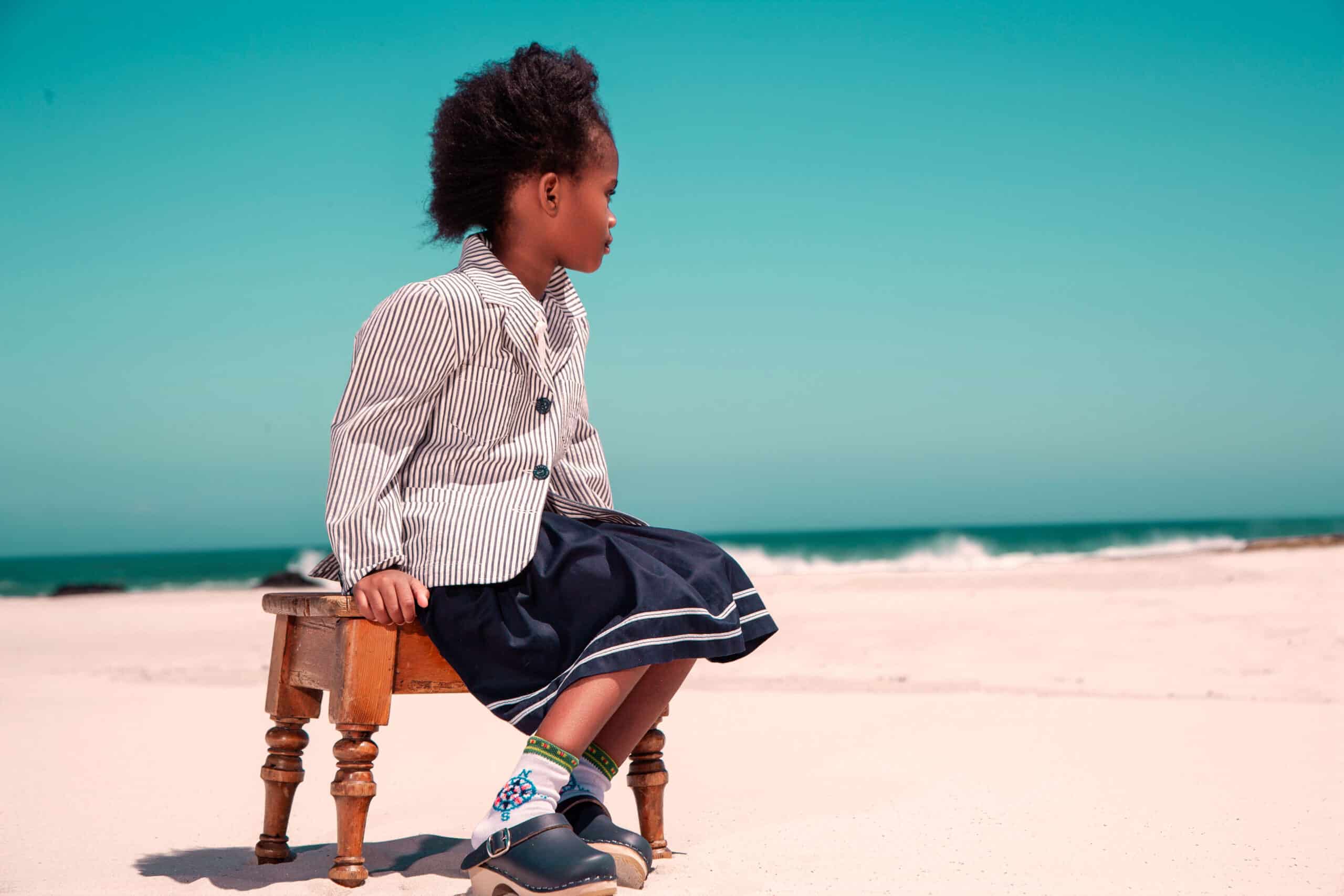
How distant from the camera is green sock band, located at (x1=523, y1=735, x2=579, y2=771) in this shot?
199 centimetres

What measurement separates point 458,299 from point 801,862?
1.37m

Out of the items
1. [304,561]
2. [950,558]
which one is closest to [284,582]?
[950,558]

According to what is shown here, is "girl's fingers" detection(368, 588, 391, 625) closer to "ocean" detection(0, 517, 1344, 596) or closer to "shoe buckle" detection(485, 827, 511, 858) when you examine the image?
"shoe buckle" detection(485, 827, 511, 858)

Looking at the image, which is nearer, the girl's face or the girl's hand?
the girl's hand

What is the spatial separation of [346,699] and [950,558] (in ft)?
99.4

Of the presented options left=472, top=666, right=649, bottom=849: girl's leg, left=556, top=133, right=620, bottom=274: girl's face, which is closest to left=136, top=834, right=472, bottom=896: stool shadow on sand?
left=472, top=666, right=649, bottom=849: girl's leg

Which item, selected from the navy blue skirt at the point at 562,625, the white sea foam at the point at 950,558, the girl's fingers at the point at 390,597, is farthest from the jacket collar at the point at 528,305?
the white sea foam at the point at 950,558

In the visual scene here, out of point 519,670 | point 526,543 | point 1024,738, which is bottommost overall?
point 1024,738

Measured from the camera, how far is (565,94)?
7.82 feet

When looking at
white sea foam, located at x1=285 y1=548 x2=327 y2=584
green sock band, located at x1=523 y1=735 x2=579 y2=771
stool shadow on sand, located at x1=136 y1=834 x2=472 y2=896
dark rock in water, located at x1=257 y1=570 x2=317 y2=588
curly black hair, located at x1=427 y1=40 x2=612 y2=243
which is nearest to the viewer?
green sock band, located at x1=523 y1=735 x2=579 y2=771

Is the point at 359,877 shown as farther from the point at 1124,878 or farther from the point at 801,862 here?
the point at 1124,878

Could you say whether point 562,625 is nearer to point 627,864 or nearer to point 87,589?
point 627,864

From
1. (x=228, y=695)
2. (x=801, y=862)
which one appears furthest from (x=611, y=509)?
(x=228, y=695)

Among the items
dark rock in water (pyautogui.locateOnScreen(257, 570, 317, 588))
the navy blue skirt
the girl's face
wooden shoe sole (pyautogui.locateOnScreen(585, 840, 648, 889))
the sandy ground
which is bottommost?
dark rock in water (pyautogui.locateOnScreen(257, 570, 317, 588))
